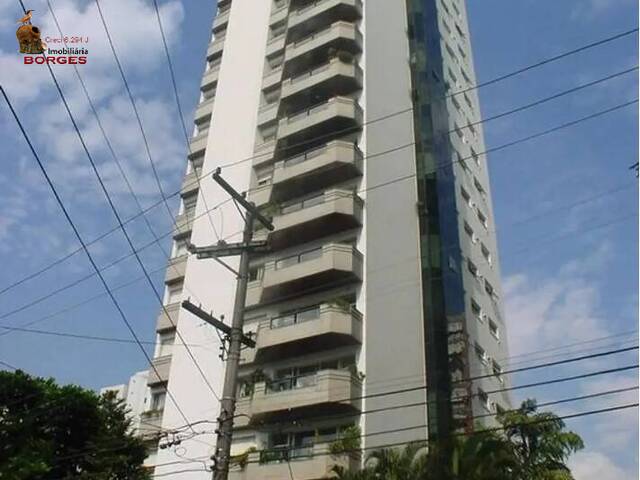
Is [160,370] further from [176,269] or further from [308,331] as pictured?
[308,331]

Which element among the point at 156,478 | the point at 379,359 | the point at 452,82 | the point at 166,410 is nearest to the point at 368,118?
the point at 452,82

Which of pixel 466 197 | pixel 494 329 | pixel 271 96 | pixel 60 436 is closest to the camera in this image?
pixel 60 436

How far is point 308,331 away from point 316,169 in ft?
25.6

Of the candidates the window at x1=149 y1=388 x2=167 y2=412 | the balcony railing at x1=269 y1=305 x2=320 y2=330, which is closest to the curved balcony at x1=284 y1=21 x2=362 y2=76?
the balcony railing at x1=269 y1=305 x2=320 y2=330

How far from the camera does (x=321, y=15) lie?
112ft

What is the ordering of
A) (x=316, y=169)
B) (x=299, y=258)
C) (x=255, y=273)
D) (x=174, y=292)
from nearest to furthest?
(x=299, y=258), (x=316, y=169), (x=255, y=273), (x=174, y=292)

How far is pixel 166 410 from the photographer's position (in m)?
28.7

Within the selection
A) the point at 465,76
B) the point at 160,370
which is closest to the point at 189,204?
the point at 160,370

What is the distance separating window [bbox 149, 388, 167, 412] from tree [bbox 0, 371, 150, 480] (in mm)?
7130

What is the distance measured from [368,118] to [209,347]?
12.5m

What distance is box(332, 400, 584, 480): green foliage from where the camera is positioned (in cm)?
1798

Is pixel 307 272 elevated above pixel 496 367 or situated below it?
above

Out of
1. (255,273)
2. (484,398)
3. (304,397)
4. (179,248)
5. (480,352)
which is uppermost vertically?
(179,248)

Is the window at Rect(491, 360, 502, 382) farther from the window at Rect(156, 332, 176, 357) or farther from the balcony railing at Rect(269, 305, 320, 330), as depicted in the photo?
the window at Rect(156, 332, 176, 357)
